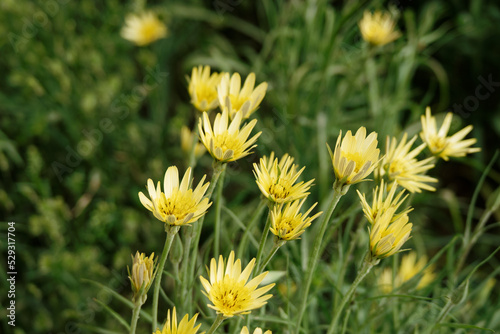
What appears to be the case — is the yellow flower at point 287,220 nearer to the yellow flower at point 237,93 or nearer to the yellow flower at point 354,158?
the yellow flower at point 354,158

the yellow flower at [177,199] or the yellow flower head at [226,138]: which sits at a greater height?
the yellow flower head at [226,138]

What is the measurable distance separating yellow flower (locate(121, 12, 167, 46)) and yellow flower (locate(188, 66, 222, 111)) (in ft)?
3.65

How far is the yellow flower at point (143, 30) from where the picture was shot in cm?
199

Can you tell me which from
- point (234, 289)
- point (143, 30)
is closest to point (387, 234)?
point (234, 289)

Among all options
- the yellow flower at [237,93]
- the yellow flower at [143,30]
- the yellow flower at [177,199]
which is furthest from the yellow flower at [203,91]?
the yellow flower at [143,30]

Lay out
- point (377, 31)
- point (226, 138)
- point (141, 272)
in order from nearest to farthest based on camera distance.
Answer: point (141, 272), point (226, 138), point (377, 31)

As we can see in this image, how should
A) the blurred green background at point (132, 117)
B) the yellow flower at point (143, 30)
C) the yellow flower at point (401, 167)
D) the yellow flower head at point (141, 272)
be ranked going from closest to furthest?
1. the yellow flower head at point (141, 272)
2. the yellow flower at point (401, 167)
3. the blurred green background at point (132, 117)
4. the yellow flower at point (143, 30)

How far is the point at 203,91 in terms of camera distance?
95 cm

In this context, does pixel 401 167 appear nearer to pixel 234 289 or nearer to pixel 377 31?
pixel 234 289

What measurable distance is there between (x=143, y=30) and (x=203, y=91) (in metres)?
1.19

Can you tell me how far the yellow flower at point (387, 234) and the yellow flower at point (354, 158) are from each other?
0.22 ft

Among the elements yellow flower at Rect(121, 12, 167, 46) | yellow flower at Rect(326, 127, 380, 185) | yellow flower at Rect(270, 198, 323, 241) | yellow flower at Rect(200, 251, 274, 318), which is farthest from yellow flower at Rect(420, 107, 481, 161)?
yellow flower at Rect(121, 12, 167, 46)

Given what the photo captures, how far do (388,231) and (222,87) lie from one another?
378 mm

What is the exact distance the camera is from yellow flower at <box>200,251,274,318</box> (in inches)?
27.7
